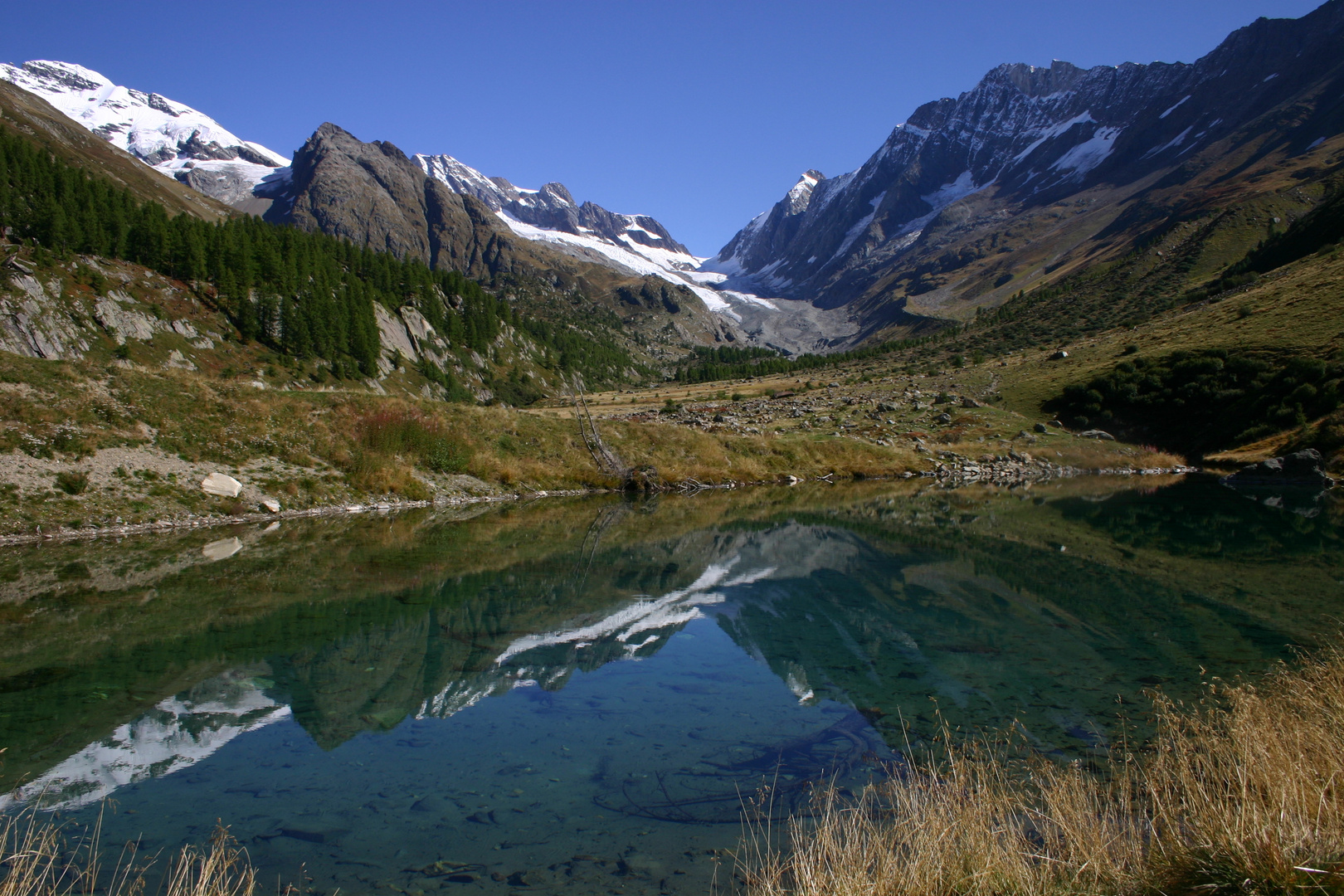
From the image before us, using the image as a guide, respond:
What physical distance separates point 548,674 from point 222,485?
22843 millimetres

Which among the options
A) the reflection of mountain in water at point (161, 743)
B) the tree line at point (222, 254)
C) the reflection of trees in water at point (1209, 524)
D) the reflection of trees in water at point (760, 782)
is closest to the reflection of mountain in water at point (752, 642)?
the reflection of mountain in water at point (161, 743)

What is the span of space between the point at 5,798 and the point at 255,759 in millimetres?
2334

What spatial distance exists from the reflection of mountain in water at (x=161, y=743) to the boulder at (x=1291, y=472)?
58.0 m

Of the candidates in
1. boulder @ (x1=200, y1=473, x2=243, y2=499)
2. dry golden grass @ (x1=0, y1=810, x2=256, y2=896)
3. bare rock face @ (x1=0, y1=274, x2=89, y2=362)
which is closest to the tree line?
bare rock face @ (x1=0, y1=274, x2=89, y2=362)

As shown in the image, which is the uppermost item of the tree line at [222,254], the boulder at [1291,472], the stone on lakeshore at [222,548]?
the tree line at [222,254]

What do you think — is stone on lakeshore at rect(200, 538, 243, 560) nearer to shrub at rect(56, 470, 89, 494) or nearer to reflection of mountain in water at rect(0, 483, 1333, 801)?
reflection of mountain in water at rect(0, 483, 1333, 801)

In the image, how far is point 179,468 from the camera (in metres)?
27.9

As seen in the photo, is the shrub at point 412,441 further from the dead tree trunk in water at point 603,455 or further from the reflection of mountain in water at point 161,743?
the reflection of mountain in water at point 161,743

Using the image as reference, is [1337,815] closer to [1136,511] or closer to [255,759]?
[255,759]

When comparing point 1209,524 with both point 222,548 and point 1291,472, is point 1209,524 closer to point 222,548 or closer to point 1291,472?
point 1291,472

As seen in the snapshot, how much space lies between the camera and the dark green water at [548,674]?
24.2 ft

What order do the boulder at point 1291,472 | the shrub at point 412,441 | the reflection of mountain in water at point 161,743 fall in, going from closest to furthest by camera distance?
the reflection of mountain in water at point 161,743 < the shrub at point 412,441 < the boulder at point 1291,472

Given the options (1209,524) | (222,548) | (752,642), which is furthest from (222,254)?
(1209,524)

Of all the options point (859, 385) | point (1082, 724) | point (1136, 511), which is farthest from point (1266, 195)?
point (1082, 724)
